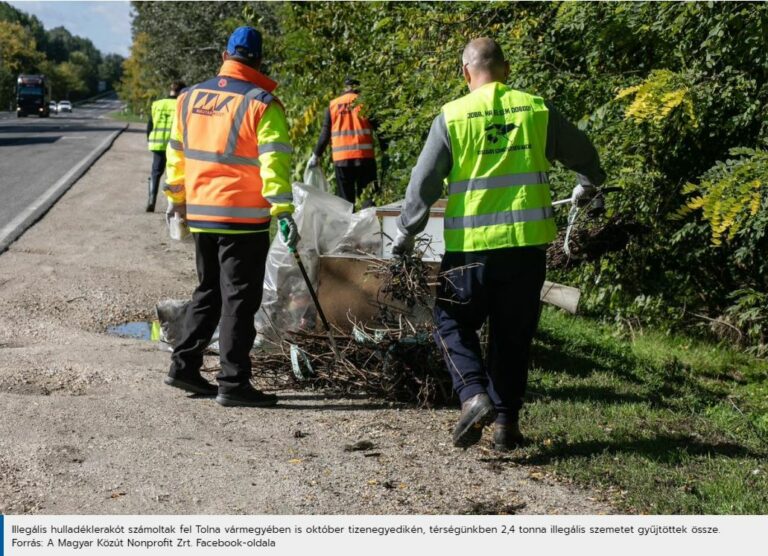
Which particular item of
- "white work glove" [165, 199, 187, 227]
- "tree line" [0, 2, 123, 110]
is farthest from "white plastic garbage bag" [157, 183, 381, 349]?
"tree line" [0, 2, 123, 110]

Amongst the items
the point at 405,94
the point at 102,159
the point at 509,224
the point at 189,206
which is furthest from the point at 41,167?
the point at 509,224

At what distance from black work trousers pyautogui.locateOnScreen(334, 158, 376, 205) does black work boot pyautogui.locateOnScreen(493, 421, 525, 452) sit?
6.27 meters

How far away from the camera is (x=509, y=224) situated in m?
4.37

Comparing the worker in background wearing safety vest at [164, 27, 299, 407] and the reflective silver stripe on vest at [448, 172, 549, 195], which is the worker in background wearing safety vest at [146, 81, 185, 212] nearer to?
the worker in background wearing safety vest at [164, 27, 299, 407]

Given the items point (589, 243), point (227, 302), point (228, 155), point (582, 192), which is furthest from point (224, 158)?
point (589, 243)

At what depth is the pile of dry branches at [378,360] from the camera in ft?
17.7

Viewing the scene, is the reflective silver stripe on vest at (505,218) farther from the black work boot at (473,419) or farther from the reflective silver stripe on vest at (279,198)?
the reflective silver stripe on vest at (279,198)

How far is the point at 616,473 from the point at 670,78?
271cm

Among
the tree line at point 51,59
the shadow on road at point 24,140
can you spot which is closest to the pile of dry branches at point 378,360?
the shadow on road at point 24,140

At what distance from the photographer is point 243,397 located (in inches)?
208

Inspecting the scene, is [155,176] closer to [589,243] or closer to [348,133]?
[348,133]

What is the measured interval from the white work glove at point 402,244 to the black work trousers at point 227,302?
913 millimetres

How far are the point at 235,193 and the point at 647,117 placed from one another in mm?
2494
